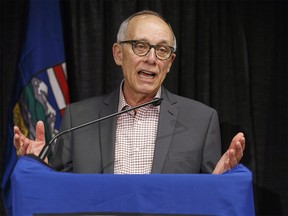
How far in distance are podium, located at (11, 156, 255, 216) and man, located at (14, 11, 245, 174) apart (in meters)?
0.57

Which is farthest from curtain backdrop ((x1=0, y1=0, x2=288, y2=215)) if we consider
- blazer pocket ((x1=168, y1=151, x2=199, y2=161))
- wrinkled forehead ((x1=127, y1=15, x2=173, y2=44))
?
blazer pocket ((x1=168, y1=151, x2=199, y2=161))

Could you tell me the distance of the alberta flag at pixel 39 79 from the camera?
2.95 metres

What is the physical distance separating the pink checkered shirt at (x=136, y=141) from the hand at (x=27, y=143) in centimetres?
40

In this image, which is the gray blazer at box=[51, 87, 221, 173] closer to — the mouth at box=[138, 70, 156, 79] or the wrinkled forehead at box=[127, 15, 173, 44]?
the mouth at box=[138, 70, 156, 79]

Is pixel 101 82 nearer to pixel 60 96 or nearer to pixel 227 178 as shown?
pixel 60 96

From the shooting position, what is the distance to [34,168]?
134 centimetres

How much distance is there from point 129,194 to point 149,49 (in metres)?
0.80

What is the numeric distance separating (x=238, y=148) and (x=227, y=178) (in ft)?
0.69

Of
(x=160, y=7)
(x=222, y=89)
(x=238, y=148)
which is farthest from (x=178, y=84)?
(x=238, y=148)

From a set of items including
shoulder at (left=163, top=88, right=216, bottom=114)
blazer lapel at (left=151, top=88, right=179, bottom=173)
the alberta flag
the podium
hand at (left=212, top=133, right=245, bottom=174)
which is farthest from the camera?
the alberta flag

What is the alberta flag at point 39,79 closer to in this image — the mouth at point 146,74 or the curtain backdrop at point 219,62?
the curtain backdrop at point 219,62

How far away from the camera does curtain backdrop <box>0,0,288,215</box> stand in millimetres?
3049

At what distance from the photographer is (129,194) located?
4.32 ft

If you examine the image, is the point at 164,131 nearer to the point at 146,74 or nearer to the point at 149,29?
the point at 146,74
